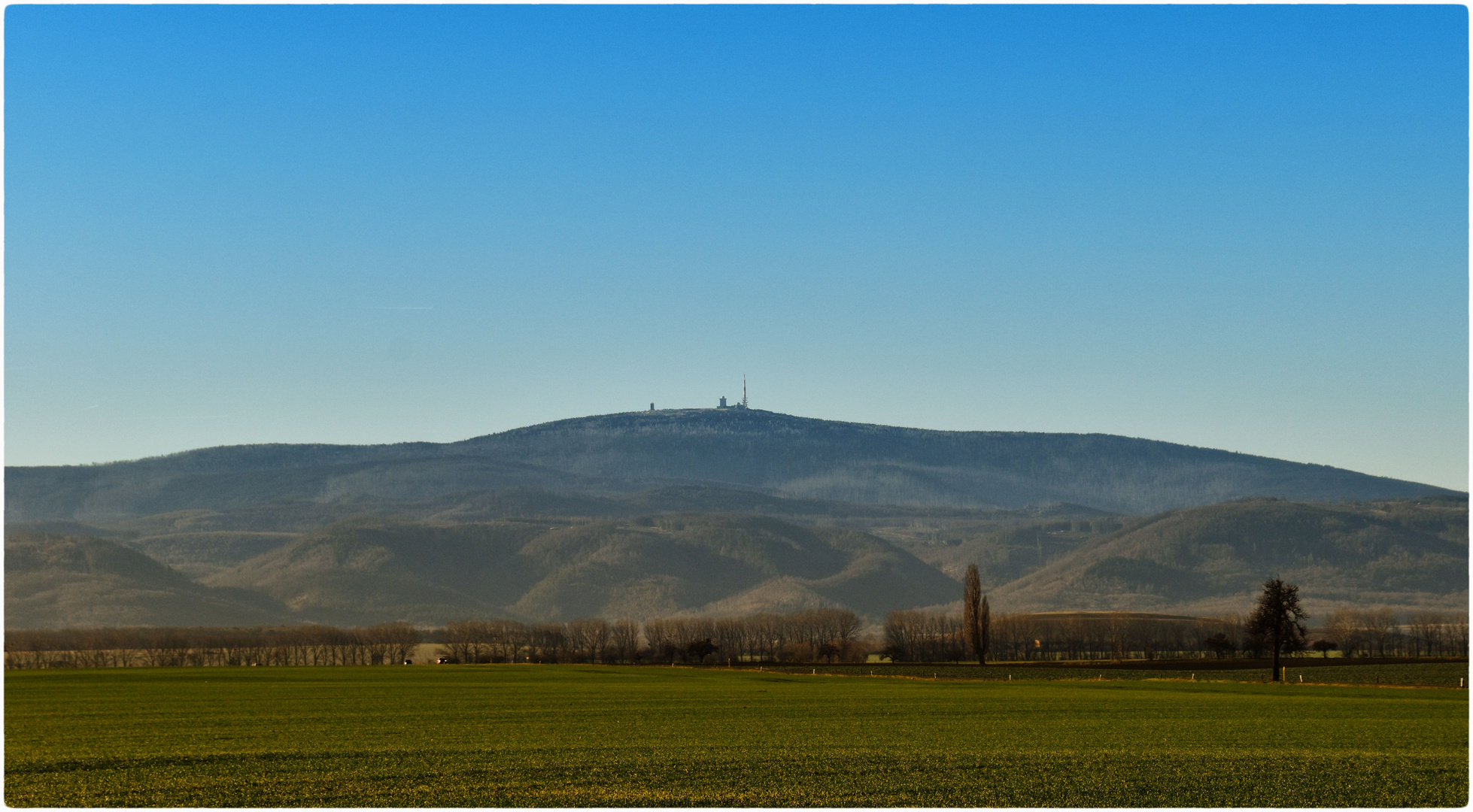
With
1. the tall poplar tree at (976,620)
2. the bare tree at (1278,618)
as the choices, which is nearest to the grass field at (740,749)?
the bare tree at (1278,618)

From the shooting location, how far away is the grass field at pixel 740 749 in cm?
2958

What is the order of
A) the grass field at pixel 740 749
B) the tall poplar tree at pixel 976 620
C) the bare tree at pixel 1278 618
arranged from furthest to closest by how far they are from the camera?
the tall poplar tree at pixel 976 620 < the bare tree at pixel 1278 618 < the grass field at pixel 740 749

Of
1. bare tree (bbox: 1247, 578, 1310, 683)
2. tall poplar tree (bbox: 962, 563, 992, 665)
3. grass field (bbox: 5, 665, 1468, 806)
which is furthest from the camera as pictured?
tall poplar tree (bbox: 962, 563, 992, 665)

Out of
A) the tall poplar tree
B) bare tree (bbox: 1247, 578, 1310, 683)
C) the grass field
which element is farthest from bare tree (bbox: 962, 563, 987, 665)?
the grass field

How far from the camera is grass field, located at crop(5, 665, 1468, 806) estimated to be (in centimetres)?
2958

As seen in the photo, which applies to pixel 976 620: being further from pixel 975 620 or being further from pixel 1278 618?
pixel 1278 618

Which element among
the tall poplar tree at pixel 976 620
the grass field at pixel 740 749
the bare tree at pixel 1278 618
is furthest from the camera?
the tall poplar tree at pixel 976 620

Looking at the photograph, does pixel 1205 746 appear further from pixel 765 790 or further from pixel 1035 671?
pixel 1035 671

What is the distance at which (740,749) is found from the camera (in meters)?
40.0

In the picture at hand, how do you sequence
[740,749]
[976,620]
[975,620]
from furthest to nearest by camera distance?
1. [976,620]
2. [975,620]
3. [740,749]

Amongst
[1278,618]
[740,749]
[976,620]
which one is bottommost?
[976,620]

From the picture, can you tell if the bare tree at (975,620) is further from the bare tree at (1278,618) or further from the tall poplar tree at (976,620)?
the bare tree at (1278,618)

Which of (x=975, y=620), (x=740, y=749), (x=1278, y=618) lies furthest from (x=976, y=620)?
(x=740, y=749)

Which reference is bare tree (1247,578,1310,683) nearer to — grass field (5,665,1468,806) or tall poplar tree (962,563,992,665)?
grass field (5,665,1468,806)
